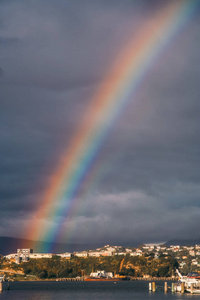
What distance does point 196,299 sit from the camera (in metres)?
123

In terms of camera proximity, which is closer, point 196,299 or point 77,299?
point 196,299

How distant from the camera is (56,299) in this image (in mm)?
138875

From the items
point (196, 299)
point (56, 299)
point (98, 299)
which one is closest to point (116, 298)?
point (98, 299)

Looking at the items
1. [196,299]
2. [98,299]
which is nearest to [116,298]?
[98,299]

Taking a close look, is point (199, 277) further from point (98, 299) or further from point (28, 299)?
point (28, 299)

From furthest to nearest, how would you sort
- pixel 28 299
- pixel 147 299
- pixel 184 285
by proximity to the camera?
pixel 184 285, pixel 28 299, pixel 147 299

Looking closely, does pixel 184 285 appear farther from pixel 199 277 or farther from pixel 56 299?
pixel 56 299

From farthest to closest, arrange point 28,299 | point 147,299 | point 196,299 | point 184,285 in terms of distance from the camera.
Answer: point 184,285, point 28,299, point 147,299, point 196,299

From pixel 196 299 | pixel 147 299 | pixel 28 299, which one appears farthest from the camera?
pixel 28 299

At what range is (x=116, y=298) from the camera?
143 metres

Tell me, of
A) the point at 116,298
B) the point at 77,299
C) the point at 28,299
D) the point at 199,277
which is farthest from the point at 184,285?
the point at 28,299

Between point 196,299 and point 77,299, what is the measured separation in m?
37.0

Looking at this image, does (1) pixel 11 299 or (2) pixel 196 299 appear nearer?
(2) pixel 196 299

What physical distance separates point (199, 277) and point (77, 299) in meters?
46.6
